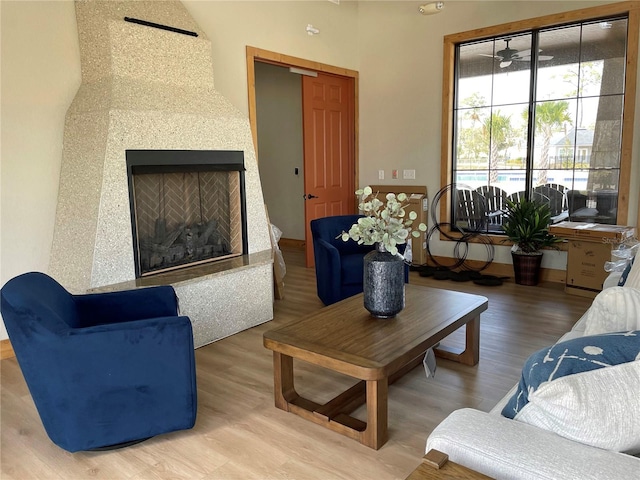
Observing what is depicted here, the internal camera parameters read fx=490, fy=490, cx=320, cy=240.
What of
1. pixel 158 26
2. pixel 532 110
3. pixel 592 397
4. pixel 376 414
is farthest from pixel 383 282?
pixel 532 110

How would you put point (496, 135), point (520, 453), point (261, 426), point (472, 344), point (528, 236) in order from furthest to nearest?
point (496, 135) → point (528, 236) → point (472, 344) → point (261, 426) → point (520, 453)

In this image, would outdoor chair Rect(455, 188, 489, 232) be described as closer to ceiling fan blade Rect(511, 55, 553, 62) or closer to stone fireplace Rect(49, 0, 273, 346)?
ceiling fan blade Rect(511, 55, 553, 62)

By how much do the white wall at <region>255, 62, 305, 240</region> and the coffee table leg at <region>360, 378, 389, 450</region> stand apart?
5.29 meters

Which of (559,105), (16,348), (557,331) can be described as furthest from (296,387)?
(559,105)

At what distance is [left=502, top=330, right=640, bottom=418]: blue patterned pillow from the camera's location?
1.14m

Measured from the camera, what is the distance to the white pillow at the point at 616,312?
157 centimetres

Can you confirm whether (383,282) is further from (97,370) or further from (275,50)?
(275,50)

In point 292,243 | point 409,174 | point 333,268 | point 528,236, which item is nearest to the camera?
point 333,268

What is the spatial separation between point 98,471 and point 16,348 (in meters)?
0.63

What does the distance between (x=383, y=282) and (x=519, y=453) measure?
5.04 feet

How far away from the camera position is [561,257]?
5.08 meters

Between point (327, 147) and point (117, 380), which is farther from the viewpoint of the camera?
point (327, 147)

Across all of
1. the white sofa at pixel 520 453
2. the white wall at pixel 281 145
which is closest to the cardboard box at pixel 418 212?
the white wall at pixel 281 145

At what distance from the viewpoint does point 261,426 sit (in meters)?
2.44
